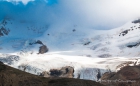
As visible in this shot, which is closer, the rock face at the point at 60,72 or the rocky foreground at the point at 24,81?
the rocky foreground at the point at 24,81

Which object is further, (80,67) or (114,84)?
(80,67)

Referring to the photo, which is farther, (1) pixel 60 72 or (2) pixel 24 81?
(1) pixel 60 72

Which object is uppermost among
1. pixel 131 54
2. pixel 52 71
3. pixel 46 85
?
pixel 131 54

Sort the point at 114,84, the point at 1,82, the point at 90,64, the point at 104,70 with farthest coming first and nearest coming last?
1. the point at 90,64
2. the point at 104,70
3. the point at 114,84
4. the point at 1,82

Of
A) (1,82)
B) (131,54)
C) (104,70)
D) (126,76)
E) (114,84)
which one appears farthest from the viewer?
(131,54)

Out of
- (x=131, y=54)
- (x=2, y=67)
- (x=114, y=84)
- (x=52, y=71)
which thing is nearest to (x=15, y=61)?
(x=52, y=71)

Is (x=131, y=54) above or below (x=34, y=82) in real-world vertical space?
above

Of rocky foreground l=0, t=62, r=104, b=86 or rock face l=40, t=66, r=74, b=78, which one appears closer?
rocky foreground l=0, t=62, r=104, b=86

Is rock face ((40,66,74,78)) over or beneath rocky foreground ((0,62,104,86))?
over

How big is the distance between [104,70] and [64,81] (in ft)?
350

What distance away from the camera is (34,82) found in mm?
31859

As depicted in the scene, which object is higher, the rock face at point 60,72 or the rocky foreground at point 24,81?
the rock face at point 60,72

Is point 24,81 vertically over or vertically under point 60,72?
under

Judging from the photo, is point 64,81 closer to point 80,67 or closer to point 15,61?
point 80,67
